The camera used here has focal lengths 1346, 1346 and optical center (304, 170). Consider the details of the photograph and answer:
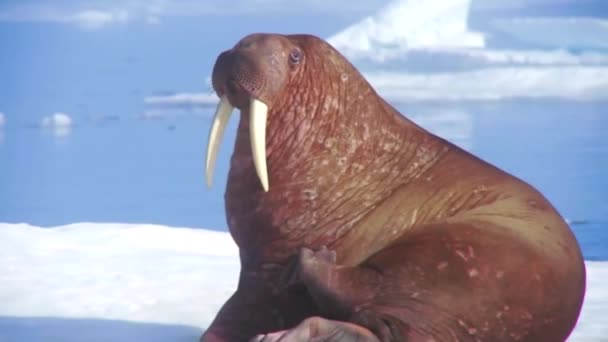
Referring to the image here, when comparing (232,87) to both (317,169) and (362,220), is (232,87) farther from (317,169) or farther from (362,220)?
(362,220)

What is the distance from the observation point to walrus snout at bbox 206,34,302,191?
4492 millimetres

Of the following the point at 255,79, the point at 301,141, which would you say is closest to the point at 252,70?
the point at 255,79

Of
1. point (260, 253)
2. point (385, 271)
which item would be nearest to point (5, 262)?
point (260, 253)

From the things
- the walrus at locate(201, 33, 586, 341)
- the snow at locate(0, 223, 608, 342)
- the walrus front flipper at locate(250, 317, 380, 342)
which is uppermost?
the walrus at locate(201, 33, 586, 341)

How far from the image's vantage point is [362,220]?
4.59 meters

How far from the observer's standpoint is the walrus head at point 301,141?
4539 mm

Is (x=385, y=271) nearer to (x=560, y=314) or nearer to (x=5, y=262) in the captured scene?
(x=560, y=314)

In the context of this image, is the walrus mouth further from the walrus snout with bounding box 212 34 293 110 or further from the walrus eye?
the walrus eye

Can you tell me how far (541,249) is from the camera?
446 centimetres

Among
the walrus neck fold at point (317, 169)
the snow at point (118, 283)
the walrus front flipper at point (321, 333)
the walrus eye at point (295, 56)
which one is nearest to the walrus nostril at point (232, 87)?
the walrus neck fold at point (317, 169)

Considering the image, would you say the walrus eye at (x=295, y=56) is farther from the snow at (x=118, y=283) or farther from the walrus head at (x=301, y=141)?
the snow at (x=118, y=283)

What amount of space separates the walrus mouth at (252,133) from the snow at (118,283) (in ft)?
3.39

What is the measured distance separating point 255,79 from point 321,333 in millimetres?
934

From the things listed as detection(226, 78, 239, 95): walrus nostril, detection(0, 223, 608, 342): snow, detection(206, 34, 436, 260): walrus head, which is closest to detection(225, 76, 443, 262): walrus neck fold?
detection(206, 34, 436, 260): walrus head
